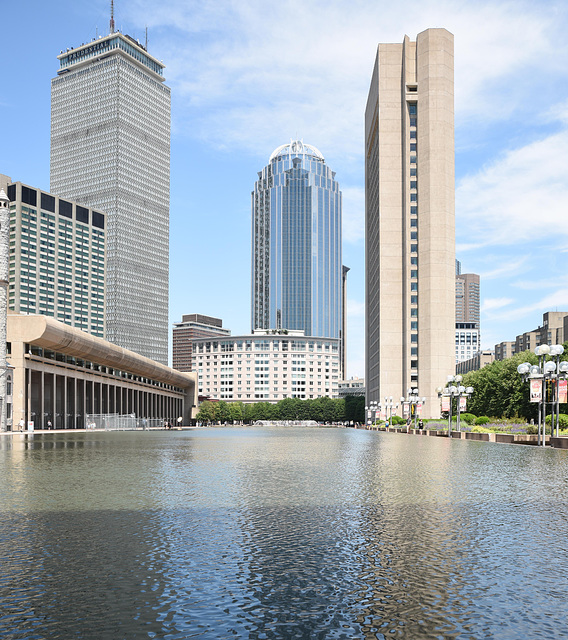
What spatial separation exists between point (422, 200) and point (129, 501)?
117610mm

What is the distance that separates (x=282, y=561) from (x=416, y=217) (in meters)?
123

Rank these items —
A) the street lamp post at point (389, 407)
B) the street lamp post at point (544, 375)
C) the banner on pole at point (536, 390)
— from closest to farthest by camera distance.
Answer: the street lamp post at point (544, 375)
the banner on pole at point (536, 390)
the street lamp post at point (389, 407)

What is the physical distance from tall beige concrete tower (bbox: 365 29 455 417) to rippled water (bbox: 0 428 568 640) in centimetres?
10735

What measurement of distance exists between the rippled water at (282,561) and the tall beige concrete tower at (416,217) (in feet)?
352

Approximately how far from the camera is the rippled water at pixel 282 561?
18.3 ft

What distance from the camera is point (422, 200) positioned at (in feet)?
410

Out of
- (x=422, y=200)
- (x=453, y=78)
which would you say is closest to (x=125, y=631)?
(x=422, y=200)

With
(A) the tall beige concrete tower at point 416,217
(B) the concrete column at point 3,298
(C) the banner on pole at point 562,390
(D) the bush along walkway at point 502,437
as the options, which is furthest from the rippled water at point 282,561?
(A) the tall beige concrete tower at point 416,217

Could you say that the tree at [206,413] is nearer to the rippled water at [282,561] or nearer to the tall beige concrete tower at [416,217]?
the tall beige concrete tower at [416,217]

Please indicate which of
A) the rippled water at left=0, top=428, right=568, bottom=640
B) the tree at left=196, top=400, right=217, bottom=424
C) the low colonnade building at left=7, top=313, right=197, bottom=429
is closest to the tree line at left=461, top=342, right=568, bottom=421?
the low colonnade building at left=7, top=313, right=197, bottom=429

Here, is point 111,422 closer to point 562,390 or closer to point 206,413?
point 562,390

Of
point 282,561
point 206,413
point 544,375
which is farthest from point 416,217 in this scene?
point 282,561

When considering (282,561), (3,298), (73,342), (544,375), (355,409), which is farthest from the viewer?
(355,409)

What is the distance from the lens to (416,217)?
127 meters
